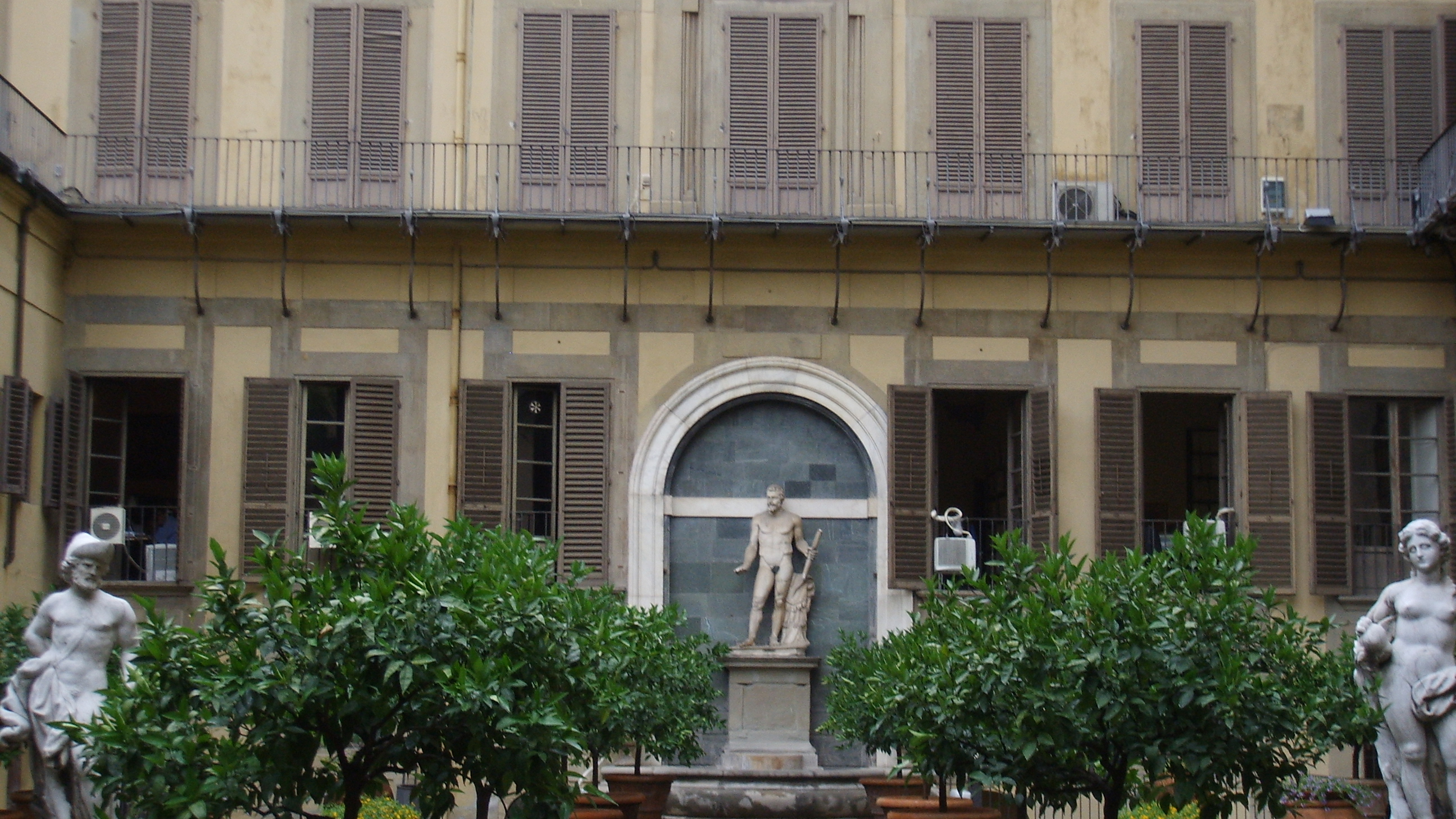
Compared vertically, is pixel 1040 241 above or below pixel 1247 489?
above

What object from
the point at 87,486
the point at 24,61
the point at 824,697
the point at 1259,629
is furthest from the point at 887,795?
the point at 24,61

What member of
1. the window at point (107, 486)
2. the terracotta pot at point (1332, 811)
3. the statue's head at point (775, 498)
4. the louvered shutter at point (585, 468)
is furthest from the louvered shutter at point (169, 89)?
the terracotta pot at point (1332, 811)

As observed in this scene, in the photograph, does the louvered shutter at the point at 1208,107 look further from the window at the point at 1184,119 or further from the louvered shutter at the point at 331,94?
the louvered shutter at the point at 331,94

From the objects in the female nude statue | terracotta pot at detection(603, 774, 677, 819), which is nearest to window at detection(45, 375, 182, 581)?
terracotta pot at detection(603, 774, 677, 819)

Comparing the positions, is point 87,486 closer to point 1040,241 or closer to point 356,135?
point 356,135

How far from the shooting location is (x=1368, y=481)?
2177cm

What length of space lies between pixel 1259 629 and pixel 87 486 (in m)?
14.0

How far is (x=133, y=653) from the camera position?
9.79 meters

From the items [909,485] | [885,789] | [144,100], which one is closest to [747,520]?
[909,485]

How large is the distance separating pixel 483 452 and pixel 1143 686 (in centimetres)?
1140

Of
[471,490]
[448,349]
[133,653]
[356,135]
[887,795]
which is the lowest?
[887,795]

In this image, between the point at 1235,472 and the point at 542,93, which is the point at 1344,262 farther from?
the point at 542,93

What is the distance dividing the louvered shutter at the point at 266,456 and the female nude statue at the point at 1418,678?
498 inches

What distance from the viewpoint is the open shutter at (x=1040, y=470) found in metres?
20.9
